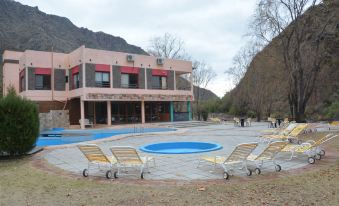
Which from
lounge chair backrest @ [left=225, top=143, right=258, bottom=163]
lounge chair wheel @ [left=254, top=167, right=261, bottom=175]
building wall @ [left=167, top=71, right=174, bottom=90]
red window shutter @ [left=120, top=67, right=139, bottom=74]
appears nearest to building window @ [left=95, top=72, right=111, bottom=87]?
red window shutter @ [left=120, top=67, right=139, bottom=74]

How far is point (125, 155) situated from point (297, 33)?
13775 millimetres

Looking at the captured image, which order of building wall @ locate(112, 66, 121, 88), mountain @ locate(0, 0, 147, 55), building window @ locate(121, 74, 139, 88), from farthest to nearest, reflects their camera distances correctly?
mountain @ locate(0, 0, 147, 55) → building window @ locate(121, 74, 139, 88) → building wall @ locate(112, 66, 121, 88)

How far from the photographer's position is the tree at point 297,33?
16828 millimetres

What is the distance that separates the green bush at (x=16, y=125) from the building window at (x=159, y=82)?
21.2 m

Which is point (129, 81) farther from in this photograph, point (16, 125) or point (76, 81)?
point (16, 125)

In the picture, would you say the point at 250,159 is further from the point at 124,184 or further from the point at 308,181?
the point at 124,184

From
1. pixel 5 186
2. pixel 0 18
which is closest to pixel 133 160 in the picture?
pixel 5 186

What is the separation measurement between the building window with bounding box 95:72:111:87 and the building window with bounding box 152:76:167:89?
5372 mm

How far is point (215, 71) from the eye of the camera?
1912 inches

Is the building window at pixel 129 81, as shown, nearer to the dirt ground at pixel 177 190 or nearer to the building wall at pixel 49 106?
the building wall at pixel 49 106

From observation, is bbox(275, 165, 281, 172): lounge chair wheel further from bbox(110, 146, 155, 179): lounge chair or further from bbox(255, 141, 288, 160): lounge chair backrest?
bbox(110, 146, 155, 179): lounge chair

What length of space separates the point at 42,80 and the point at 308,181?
2671cm

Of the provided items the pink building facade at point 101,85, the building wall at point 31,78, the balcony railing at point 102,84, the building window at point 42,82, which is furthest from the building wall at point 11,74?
the balcony railing at point 102,84

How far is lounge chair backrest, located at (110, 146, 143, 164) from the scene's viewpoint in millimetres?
7066
